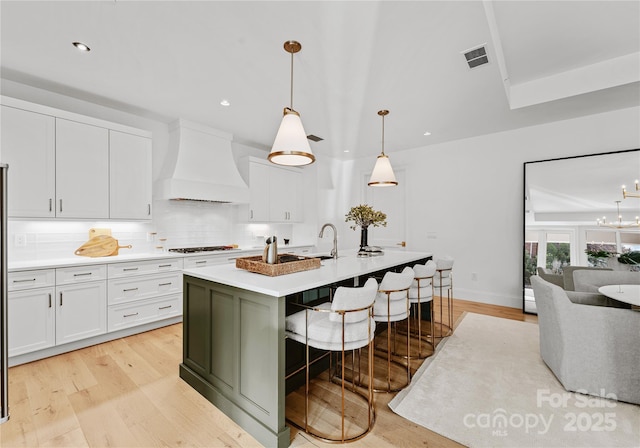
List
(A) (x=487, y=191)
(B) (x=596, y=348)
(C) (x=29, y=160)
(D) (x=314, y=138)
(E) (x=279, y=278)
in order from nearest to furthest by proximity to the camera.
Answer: (E) (x=279, y=278) → (B) (x=596, y=348) → (C) (x=29, y=160) → (A) (x=487, y=191) → (D) (x=314, y=138)

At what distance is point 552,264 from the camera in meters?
4.00

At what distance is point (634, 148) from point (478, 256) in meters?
2.29

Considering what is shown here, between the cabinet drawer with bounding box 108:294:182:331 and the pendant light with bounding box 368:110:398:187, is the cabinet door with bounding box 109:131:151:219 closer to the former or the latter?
the cabinet drawer with bounding box 108:294:182:331

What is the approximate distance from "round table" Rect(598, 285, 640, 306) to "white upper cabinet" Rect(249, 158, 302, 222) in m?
4.34

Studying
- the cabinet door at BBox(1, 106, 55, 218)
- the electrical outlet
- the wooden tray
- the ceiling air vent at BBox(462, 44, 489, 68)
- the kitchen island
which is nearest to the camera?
the kitchen island

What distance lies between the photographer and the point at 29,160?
281cm

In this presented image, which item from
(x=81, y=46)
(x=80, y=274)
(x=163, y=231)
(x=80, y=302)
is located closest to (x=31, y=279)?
(x=80, y=274)

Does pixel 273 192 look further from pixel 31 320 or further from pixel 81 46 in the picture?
pixel 31 320

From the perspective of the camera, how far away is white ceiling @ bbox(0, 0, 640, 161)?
204 cm

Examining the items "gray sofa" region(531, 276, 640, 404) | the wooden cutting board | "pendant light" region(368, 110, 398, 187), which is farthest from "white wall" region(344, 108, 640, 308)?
the wooden cutting board

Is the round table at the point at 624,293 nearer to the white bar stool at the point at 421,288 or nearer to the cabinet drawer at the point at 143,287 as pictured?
the white bar stool at the point at 421,288

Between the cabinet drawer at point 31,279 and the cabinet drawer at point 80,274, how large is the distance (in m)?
0.05

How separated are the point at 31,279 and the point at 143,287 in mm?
965

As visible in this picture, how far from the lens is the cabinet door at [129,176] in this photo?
11.1ft
